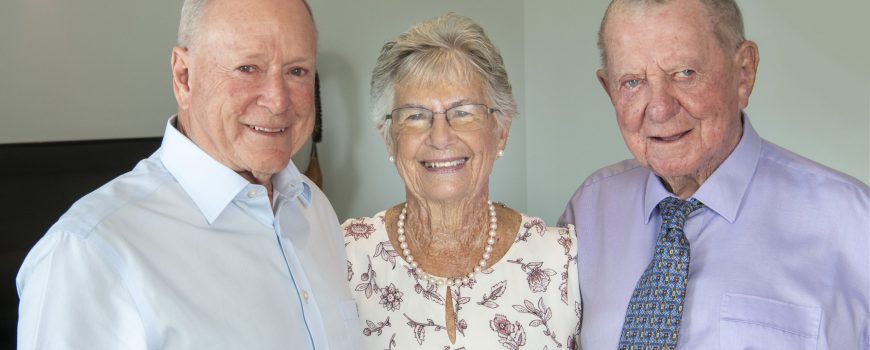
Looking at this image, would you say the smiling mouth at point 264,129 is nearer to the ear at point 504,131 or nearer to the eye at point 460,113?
the eye at point 460,113

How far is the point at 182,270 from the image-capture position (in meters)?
1.37

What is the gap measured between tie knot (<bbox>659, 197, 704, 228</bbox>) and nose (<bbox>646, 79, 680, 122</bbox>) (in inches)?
7.5

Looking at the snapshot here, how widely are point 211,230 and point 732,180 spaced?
1070 mm

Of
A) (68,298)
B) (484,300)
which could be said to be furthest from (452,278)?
(68,298)

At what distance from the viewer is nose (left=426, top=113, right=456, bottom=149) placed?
2002 mm

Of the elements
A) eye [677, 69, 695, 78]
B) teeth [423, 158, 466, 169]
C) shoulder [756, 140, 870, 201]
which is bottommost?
teeth [423, 158, 466, 169]

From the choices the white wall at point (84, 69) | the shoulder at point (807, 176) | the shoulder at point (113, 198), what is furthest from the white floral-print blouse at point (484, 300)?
the white wall at point (84, 69)

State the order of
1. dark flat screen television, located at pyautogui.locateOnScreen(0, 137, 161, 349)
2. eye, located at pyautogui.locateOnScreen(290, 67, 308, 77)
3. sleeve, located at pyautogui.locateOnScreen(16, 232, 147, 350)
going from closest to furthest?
sleeve, located at pyautogui.locateOnScreen(16, 232, 147, 350)
eye, located at pyautogui.locateOnScreen(290, 67, 308, 77)
dark flat screen television, located at pyautogui.locateOnScreen(0, 137, 161, 349)

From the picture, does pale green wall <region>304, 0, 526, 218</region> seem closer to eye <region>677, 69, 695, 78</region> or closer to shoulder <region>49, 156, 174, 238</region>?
eye <region>677, 69, 695, 78</region>

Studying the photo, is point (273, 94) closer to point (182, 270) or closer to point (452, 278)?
point (182, 270)

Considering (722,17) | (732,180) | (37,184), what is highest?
(722,17)

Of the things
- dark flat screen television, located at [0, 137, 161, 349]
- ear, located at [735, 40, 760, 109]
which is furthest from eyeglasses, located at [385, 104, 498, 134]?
dark flat screen television, located at [0, 137, 161, 349]

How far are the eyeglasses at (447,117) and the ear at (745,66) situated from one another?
0.57 metres

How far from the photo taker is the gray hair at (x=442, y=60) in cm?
200
